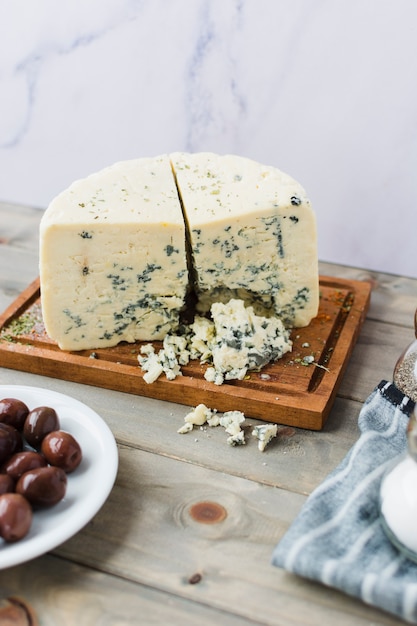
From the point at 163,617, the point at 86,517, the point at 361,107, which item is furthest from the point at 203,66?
the point at 163,617

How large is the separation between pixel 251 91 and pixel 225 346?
2.96 feet

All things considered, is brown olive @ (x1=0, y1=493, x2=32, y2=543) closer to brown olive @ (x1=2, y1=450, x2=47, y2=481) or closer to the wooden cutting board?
brown olive @ (x1=2, y1=450, x2=47, y2=481)

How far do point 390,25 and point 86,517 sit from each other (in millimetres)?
1497

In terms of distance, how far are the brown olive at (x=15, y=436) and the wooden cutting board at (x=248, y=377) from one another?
36 cm

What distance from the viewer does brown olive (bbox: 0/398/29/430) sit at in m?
1.51

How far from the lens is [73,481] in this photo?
143 centimetres

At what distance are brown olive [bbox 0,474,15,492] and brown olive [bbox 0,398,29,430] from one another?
0.18 meters

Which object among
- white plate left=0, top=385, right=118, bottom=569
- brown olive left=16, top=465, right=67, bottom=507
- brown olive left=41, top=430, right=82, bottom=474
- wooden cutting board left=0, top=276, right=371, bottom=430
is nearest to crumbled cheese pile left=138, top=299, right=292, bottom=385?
wooden cutting board left=0, top=276, right=371, bottom=430

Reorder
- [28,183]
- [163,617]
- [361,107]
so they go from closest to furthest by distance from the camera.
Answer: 1. [163,617]
2. [361,107]
3. [28,183]

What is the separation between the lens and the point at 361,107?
2160mm

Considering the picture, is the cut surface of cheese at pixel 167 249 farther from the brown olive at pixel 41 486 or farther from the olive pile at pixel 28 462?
the brown olive at pixel 41 486

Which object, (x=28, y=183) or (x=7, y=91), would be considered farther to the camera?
(x=28, y=183)

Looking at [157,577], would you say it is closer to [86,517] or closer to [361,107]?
[86,517]

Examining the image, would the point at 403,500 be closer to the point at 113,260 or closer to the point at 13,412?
the point at 13,412
